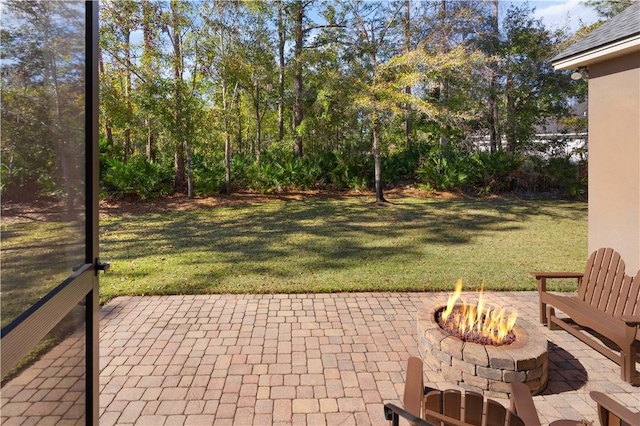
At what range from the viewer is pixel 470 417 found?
203 centimetres

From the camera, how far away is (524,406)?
1.97 meters

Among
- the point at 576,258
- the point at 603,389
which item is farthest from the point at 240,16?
the point at 603,389

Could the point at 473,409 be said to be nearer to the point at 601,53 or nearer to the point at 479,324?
the point at 479,324

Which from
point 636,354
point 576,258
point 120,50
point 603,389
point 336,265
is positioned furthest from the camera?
point 120,50

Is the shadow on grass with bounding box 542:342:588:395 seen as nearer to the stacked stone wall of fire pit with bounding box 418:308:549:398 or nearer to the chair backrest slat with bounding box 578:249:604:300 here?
the stacked stone wall of fire pit with bounding box 418:308:549:398

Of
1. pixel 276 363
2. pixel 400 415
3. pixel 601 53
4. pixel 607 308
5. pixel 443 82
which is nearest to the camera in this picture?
pixel 400 415

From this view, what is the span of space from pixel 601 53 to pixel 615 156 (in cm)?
118

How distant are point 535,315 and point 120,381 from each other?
14.0ft

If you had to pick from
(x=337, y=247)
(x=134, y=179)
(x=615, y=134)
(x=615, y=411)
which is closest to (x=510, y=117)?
(x=337, y=247)

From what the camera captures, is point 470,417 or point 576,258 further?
point 576,258

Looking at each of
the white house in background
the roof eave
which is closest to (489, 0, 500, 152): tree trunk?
the roof eave

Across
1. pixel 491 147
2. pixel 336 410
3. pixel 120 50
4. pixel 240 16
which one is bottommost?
pixel 336 410

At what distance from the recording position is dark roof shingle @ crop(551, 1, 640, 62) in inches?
170

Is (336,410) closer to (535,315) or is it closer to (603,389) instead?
(603,389)
